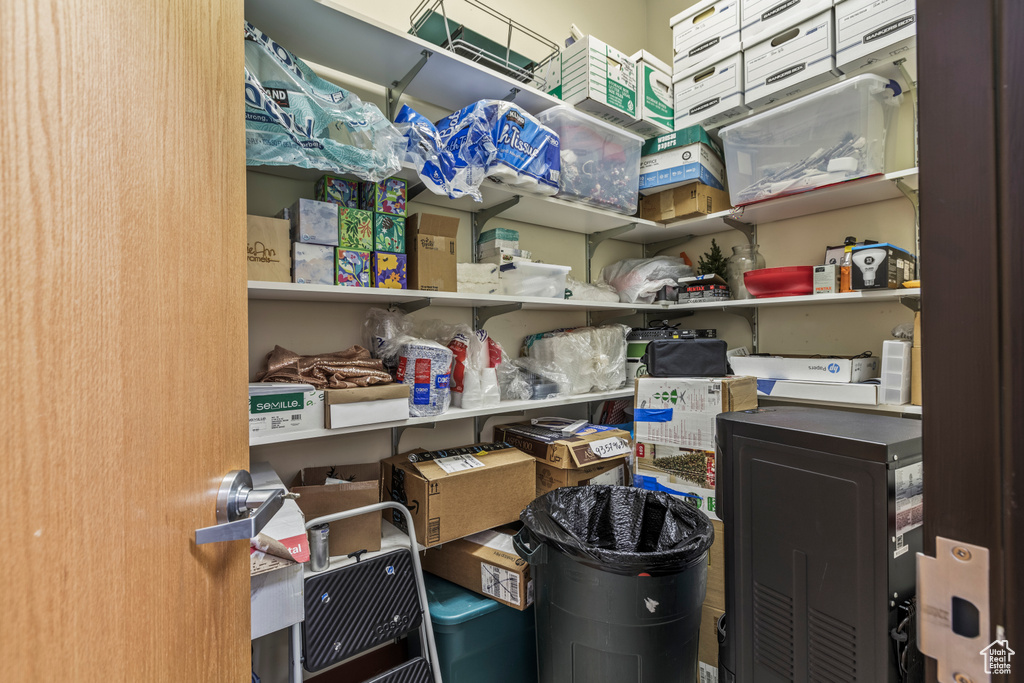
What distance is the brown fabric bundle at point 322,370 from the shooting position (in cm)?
148

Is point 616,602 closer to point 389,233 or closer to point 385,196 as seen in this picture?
point 389,233

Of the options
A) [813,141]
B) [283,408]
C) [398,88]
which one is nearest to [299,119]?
[398,88]

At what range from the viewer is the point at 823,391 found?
194cm

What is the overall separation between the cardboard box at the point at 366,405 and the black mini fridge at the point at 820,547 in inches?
38.7

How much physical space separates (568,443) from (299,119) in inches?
55.1

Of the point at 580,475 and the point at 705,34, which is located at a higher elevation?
the point at 705,34

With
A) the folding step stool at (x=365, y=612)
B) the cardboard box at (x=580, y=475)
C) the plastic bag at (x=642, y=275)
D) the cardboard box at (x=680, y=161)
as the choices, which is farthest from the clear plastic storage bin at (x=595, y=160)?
the folding step stool at (x=365, y=612)

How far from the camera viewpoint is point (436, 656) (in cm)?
144

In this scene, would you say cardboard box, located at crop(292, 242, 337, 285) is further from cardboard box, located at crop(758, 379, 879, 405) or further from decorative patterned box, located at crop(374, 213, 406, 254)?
cardboard box, located at crop(758, 379, 879, 405)

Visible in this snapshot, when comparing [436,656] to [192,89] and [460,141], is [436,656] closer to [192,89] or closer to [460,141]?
[192,89]

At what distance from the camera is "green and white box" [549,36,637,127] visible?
2.05m

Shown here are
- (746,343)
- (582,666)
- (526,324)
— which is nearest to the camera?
(582,666)

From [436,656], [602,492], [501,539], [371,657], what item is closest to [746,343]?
[602,492]

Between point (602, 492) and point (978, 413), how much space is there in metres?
1.32
